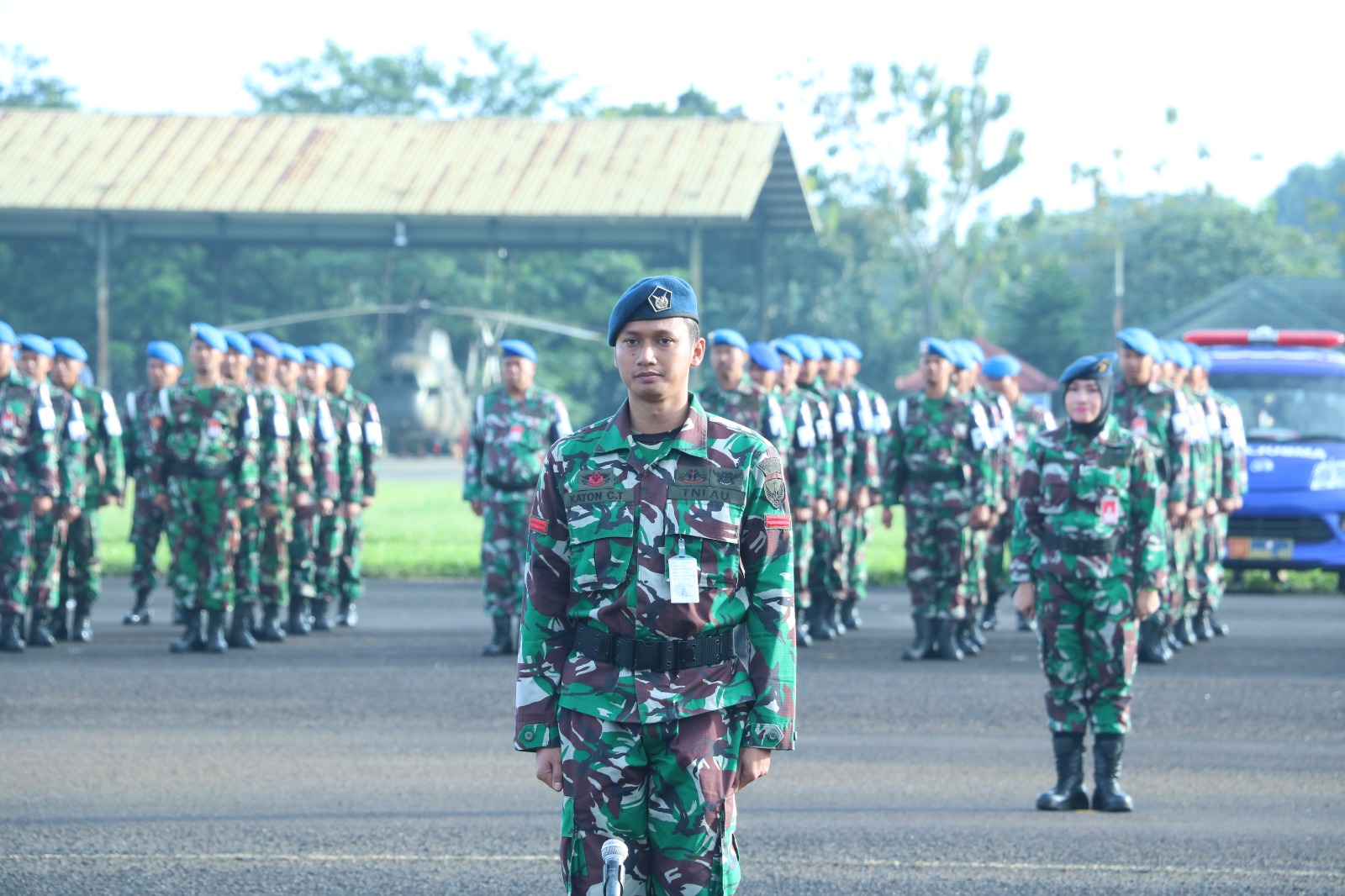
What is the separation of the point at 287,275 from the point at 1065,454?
173 feet

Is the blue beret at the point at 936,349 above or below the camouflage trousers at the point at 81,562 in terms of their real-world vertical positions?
above

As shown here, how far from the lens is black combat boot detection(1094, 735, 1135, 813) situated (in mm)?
7414

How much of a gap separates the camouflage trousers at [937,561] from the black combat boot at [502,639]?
2711 mm

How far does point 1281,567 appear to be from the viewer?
16.2m

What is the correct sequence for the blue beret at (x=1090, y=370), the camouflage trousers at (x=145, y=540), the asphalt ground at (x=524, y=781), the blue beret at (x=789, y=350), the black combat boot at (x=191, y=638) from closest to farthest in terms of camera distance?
the asphalt ground at (x=524, y=781) < the blue beret at (x=1090, y=370) < the black combat boot at (x=191, y=638) < the blue beret at (x=789, y=350) < the camouflage trousers at (x=145, y=540)

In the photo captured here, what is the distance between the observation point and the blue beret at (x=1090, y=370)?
7520 millimetres

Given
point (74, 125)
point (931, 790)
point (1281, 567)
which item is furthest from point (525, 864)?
point (74, 125)

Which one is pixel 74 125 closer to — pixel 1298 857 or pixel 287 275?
pixel 287 275

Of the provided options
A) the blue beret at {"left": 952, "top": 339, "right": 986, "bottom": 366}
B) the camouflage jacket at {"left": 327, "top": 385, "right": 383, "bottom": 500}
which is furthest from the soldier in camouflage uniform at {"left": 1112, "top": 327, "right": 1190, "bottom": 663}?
the camouflage jacket at {"left": 327, "top": 385, "right": 383, "bottom": 500}

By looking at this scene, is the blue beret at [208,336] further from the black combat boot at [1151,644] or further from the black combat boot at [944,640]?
the black combat boot at [1151,644]

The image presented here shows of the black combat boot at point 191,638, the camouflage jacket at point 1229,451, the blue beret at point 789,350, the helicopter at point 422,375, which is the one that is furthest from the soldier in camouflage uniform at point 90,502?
the helicopter at point 422,375

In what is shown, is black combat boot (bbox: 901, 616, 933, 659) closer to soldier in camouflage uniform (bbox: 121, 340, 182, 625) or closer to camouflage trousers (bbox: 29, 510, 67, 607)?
soldier in camouflage uniform (bbox: 121, 340, 182, 625)

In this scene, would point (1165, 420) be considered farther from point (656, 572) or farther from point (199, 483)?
point (656, 572)

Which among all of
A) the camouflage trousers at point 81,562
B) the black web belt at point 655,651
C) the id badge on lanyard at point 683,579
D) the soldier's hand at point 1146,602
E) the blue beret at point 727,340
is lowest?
the camouflage trousers at point 81,562
